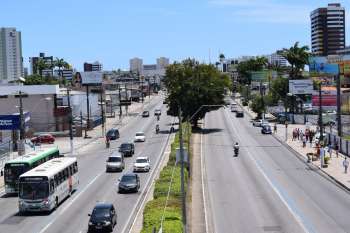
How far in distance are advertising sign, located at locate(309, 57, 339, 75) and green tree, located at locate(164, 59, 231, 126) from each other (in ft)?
107

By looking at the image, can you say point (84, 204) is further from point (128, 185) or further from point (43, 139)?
point (43, 139)

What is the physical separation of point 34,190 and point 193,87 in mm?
62558

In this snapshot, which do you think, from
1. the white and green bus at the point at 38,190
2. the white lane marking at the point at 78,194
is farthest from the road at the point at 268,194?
the white and green bus at the point at 38,190

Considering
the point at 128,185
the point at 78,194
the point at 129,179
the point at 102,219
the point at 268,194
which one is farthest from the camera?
the point at 78,194

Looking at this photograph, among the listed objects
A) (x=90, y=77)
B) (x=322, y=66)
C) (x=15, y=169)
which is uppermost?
(x=322, y=66)

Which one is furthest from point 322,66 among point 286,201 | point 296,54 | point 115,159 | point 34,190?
point 34,190

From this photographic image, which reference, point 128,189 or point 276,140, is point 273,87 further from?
point 128,189

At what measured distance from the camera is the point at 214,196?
44719mm

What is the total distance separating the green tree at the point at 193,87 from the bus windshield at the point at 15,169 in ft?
178

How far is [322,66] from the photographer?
143375 mm

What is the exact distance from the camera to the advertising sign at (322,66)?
441 ft

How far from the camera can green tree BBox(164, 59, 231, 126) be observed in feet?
324

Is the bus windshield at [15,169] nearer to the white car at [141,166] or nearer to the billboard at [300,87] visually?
the white car at [141,166]

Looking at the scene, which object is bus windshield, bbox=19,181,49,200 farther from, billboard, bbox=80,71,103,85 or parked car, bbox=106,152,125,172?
billboard, bbox=80,71,103,85
